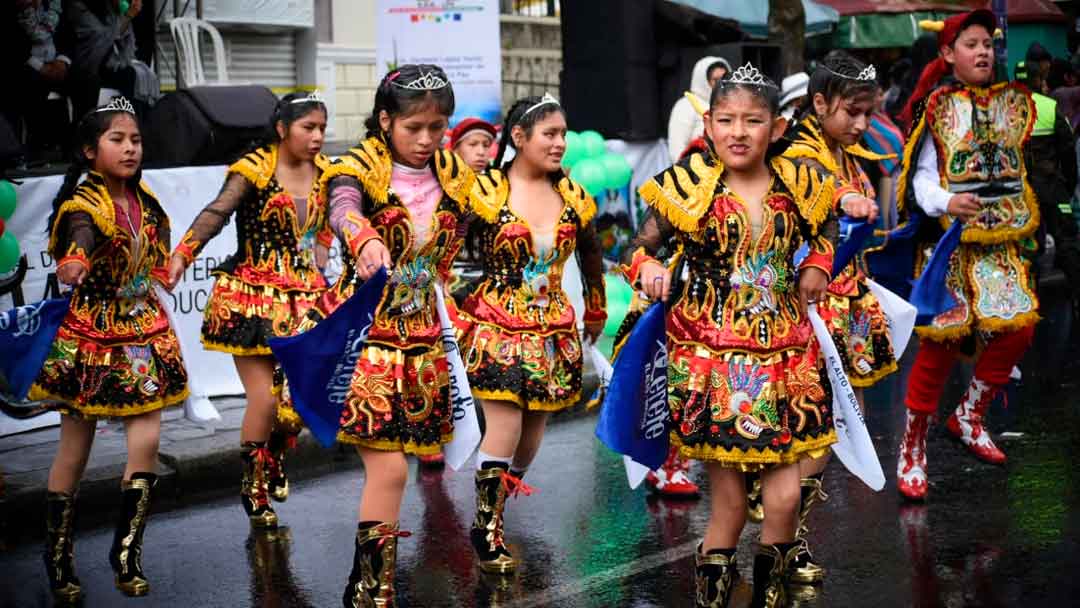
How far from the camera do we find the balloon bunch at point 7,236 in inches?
307

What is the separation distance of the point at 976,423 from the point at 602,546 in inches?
102

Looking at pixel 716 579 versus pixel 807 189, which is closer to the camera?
pixel 716 579

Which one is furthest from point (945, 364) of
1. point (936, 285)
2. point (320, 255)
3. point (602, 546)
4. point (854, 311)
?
point (320, 255)

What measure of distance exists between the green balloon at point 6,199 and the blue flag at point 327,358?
11.5ft

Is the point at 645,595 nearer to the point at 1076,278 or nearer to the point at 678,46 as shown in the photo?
the point at 1076,278

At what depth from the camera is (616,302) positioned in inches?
479

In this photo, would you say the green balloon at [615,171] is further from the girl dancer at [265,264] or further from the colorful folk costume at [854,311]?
the colorful folk costume at [854,311]

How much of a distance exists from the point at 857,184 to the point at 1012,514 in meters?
1.85

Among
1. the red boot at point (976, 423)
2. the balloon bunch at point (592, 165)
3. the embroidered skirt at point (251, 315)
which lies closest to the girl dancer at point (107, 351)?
the embroidered skirt at point (251, 315)

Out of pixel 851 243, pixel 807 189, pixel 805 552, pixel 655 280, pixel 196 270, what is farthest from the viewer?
pixel 196 270

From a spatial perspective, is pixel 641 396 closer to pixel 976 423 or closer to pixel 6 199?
pixel 976 423

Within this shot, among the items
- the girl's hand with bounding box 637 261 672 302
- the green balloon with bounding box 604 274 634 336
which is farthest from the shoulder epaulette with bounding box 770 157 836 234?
the green balloon with bounding box 604 274 634 336

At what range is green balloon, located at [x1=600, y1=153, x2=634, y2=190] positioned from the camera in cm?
1266

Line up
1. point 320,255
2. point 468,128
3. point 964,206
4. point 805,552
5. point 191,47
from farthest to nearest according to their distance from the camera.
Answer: point 191,47 < point 468,128 < point 320,255 < point 964,206 < point 805,552
